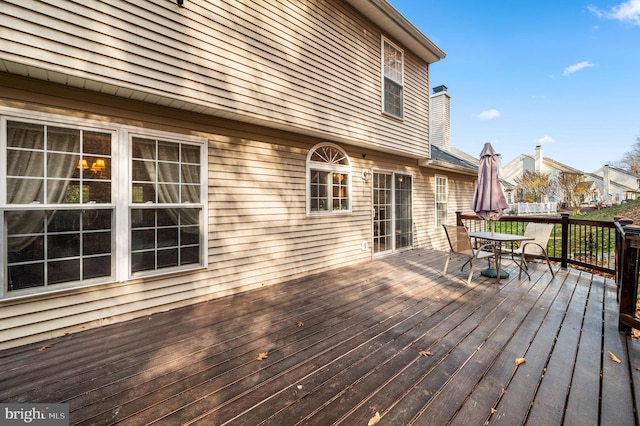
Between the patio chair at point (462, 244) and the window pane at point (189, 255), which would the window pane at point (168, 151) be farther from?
the patio chair at point (462, 244)

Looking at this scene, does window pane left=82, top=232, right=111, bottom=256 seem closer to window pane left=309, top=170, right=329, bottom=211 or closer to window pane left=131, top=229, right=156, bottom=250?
window pane left=131, top=229, right=156, bottom=250

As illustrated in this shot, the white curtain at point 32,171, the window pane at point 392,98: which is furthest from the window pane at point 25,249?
the window pane at point 392,98

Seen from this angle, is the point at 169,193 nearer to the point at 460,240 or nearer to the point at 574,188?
the point at 460,240

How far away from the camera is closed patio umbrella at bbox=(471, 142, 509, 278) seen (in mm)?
4578

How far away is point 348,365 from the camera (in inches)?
86.4

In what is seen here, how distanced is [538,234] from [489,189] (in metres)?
1.74

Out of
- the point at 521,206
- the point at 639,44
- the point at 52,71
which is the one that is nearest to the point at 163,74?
the point at 52,71

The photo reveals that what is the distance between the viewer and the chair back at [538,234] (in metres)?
5.19

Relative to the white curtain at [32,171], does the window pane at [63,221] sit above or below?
below

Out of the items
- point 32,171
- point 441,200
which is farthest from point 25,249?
point 441,200

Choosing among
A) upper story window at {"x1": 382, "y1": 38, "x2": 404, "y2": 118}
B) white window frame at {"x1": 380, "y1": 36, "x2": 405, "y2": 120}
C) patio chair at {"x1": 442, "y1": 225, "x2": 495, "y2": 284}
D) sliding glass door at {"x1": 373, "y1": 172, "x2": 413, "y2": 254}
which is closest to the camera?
patio chair at {"x1": 442, "y1": 225, "x2": 495, "y2": 284}

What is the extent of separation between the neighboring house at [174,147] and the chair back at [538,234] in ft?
11.4

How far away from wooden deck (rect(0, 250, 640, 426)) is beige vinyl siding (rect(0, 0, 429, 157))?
2601mm

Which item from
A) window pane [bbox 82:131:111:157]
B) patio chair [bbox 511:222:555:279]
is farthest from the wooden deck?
window pane [bbox 82:131:111:157]
